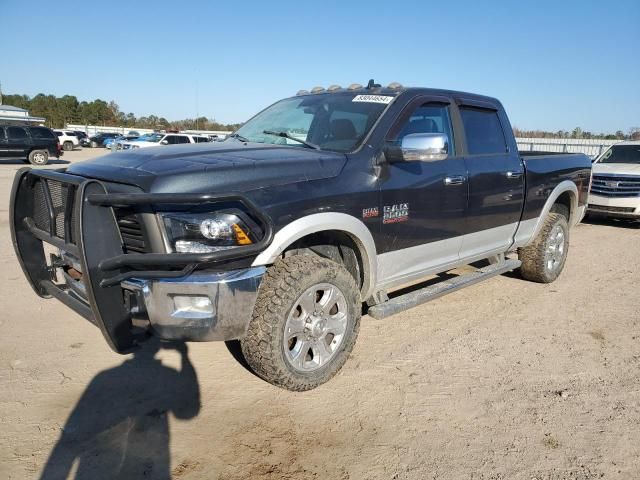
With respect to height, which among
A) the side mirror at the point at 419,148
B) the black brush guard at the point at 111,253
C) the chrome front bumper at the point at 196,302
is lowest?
the chrome front bumper at the point at 196,302

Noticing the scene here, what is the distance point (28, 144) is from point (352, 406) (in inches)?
906

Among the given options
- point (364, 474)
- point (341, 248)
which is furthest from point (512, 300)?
point (364, 474)

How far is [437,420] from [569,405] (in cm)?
91

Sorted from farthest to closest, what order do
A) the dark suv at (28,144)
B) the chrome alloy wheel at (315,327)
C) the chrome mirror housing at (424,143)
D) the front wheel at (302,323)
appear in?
the dark suv at (28,144) → the chrome mirror housing at (424,143) → the chrome alloy wheel at (315,327) → the front wheel at (302,323)

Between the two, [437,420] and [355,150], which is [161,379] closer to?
[437,420]

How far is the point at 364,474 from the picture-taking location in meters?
2.44

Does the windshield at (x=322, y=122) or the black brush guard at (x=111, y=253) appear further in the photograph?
the windshield at (x=322, y=122)

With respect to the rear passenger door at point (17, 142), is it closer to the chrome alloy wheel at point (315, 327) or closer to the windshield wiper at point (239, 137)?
the windshield wiper at point (239, 137)

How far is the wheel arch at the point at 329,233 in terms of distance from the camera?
283 cm

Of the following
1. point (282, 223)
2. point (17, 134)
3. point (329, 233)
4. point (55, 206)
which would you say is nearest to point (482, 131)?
point (329, 233)

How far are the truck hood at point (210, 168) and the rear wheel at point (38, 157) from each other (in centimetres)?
2164

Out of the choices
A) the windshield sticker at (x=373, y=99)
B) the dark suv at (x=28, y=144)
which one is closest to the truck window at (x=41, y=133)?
the dark suv at (x=28, y=144)

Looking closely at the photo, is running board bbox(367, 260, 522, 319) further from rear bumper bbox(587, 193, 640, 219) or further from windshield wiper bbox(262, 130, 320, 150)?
rear bumper bbox(587, 193, 640, 219)

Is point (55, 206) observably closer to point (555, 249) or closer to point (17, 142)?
point (555, 249)
